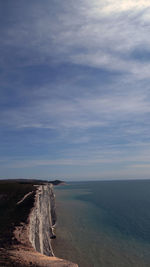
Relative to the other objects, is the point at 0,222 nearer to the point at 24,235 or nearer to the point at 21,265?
the point at 24,235

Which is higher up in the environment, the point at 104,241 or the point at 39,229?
the point at 39,229

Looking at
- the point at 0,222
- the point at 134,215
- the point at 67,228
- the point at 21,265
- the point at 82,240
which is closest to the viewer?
the point at 21,265

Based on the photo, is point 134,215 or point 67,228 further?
point 134,215

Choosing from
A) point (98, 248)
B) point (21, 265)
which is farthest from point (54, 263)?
point (98, 248)

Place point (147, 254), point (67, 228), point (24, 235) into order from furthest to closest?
1. point (67, 228)
2. point (147, 254)
3. point (24, 235)

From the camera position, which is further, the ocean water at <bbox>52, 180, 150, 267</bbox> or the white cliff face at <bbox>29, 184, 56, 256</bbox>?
the ocean water at <bbox>52, 180, 150, 267</bbox>

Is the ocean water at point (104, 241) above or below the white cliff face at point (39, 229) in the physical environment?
below

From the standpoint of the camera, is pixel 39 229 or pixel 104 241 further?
pixel 104 241

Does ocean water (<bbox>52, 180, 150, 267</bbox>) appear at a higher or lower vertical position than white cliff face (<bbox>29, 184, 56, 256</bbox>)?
lower

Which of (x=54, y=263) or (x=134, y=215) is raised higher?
(x=54, y=263)

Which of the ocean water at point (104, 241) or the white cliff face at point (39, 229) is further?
the ocean water at point (104, 241)
